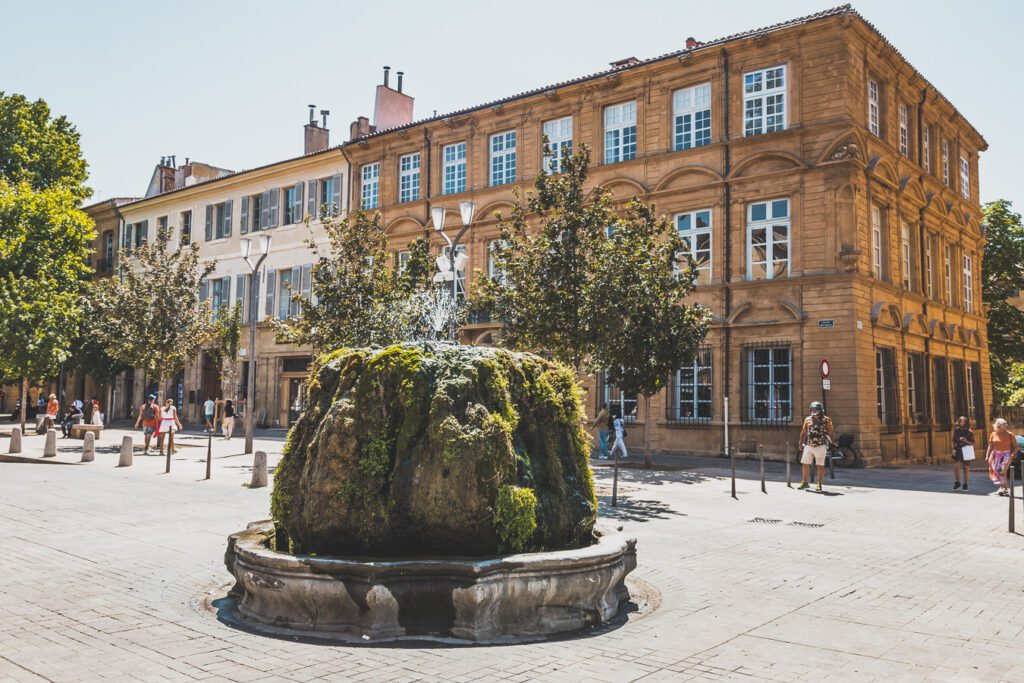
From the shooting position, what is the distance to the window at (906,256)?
26.5 m

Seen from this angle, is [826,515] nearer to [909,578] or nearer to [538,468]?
[909,578]

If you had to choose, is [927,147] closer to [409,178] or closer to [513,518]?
[409,178]

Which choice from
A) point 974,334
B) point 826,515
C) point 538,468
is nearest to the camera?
point 538,468

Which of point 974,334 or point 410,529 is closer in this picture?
point 410,529

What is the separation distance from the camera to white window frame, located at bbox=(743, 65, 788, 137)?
966 inches

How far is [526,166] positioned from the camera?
2955cm

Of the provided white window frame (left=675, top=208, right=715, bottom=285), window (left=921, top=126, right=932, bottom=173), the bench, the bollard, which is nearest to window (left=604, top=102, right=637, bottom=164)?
white window frame (left=675, top=208, right=715, bottom=285)

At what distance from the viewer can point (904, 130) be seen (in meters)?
27.3

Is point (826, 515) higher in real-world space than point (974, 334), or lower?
lower

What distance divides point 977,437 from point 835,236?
12.4 meters

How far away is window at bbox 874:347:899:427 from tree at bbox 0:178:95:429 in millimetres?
26114

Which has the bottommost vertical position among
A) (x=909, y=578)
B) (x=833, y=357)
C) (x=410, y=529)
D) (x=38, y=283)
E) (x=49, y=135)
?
(x=909, y=578)

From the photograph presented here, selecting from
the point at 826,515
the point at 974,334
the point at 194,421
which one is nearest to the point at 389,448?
the point at 826,515

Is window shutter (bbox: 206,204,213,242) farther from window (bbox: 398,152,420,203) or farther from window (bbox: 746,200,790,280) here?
window (bbox: 746,200,790,280)
